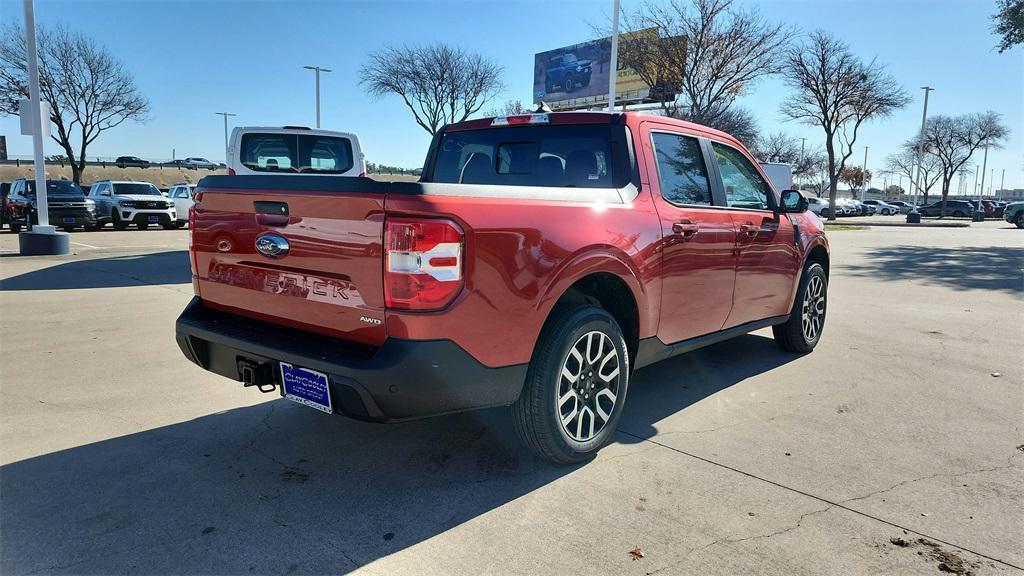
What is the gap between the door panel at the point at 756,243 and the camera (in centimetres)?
452

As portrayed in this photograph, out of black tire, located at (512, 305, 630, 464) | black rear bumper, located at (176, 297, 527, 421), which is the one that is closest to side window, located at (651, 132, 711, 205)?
black tire, located at (512, 305, 630, 464)

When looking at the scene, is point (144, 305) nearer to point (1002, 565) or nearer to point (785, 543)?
point (785, 543)

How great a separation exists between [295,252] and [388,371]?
0.79 meters

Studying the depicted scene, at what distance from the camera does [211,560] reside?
7.98 feet

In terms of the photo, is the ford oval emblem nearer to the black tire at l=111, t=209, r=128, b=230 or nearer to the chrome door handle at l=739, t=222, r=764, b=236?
the chrome door handle at l=739, t=222, r=764, b=236

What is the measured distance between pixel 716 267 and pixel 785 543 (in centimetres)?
198

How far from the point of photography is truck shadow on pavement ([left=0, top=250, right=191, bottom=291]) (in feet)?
29.0

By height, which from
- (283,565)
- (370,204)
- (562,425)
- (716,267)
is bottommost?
(283,565)

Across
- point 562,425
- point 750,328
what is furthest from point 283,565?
point 750,328

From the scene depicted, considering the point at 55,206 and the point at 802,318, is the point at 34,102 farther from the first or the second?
the point at 802,318

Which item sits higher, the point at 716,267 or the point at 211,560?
the point at 716,267

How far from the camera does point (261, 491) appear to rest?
2986mm

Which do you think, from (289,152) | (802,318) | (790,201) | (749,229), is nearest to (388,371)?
(749,229)

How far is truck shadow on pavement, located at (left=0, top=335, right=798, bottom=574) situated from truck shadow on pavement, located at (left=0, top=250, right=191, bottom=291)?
6.45m
